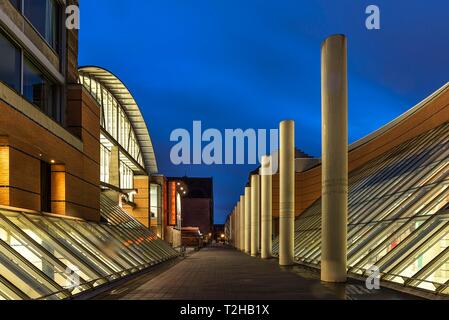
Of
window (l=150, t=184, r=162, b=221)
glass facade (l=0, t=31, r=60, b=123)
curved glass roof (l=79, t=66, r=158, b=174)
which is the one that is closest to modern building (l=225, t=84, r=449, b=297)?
glass facade (l=0, t=31, r=60, b=123)

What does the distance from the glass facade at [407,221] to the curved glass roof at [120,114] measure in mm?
21781

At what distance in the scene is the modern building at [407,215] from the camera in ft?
40.3

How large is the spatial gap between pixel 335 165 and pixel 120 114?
32964mm

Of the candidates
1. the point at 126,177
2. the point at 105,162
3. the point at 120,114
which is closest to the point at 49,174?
the point at 105,162

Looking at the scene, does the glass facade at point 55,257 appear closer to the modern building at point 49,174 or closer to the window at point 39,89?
the modern building at point 49,174

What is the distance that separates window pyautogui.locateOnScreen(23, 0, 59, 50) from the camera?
56.2 feet

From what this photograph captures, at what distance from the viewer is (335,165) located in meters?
14.8

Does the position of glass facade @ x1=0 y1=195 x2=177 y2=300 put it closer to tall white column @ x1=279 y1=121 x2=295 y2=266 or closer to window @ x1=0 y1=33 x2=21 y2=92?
window @ x1=0 y1=33 x2=21 y2=92

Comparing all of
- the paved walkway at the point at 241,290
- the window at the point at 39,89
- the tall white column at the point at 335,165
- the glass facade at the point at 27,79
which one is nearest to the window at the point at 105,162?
the glass facade at the point at 27,79

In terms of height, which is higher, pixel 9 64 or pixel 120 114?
pixel 120 114

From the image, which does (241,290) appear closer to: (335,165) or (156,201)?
(335,165)

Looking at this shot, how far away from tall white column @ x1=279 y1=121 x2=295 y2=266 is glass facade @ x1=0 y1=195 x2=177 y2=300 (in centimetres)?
806

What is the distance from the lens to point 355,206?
22.7m
